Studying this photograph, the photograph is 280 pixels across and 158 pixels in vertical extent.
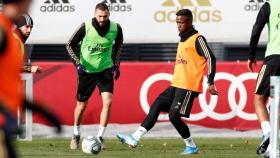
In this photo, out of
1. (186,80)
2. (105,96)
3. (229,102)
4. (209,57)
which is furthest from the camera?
(229,102)

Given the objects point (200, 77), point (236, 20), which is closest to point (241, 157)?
point (200, 77)

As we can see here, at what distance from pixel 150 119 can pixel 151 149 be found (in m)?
0.84

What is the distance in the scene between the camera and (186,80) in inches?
573

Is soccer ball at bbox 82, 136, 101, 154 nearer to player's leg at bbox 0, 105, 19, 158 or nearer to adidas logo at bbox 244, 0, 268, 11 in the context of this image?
adidas logo at bbox 244, 0, 268, 11

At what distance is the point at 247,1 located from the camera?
20.7m

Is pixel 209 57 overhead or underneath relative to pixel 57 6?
overhead

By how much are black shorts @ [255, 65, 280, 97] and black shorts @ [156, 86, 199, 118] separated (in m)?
2.17

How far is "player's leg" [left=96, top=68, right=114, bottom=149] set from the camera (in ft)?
49.9

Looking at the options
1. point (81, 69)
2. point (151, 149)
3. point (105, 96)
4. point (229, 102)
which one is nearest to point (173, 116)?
point (151, 149)

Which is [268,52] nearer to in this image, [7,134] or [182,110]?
[182,110]

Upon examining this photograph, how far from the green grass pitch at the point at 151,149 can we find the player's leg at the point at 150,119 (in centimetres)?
19

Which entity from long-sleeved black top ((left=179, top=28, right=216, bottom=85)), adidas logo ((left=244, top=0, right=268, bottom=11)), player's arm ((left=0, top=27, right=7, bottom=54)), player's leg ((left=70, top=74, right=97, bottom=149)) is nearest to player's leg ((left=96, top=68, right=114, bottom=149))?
player's leg ((left=70, top=74, right=97, bottom=149))

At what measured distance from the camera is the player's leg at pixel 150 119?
14094mm

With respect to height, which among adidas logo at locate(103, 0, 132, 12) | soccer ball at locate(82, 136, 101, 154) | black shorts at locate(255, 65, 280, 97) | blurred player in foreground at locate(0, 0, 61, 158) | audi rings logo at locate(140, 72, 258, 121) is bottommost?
audi rings logo at locate(140, 72, 258, 121)
